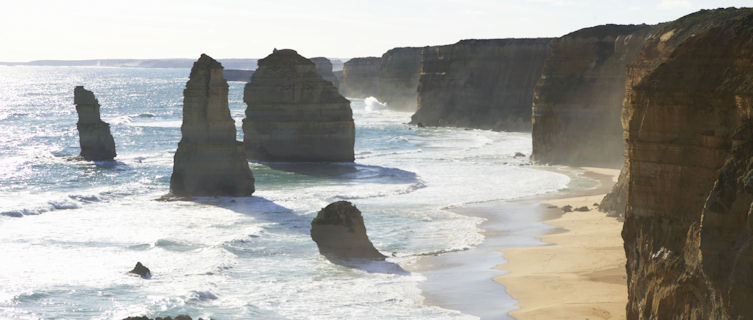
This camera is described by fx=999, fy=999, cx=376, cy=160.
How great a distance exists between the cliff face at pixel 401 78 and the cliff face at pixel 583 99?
77.6 meters

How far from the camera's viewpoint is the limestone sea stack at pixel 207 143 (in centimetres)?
3806

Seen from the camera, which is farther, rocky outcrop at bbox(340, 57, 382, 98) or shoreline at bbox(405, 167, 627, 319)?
rocky outcrop at bbox(340, 57, 382, 98)

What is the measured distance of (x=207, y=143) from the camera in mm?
38031

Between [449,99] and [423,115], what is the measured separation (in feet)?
12.0

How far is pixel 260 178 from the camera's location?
46594 millimetres

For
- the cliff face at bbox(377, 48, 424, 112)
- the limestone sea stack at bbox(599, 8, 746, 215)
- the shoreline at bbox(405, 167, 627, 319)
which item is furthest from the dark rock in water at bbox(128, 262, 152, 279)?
the cliff face at bbox(377, 48, 424, 112)

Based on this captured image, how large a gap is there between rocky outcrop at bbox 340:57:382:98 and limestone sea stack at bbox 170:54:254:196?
437 ft

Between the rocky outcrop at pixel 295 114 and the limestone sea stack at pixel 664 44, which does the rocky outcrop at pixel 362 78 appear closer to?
the rocky outcrop at pixel 295 114

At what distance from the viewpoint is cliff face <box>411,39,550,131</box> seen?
87.2 metres

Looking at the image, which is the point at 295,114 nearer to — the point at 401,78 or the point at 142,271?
the point at 142,271

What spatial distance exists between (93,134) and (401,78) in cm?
8220

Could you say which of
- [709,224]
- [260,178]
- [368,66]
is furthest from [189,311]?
[368,66]

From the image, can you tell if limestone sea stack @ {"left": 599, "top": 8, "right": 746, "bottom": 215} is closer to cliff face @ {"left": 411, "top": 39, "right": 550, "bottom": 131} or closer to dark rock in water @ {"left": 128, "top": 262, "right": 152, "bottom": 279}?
dark rock in water @ {"left": 128, "top": 262, "right": 152, "bottom": 279}

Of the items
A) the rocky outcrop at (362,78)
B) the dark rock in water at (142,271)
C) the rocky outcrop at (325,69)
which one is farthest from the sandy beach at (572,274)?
the rocky outcrop at (362,78)
